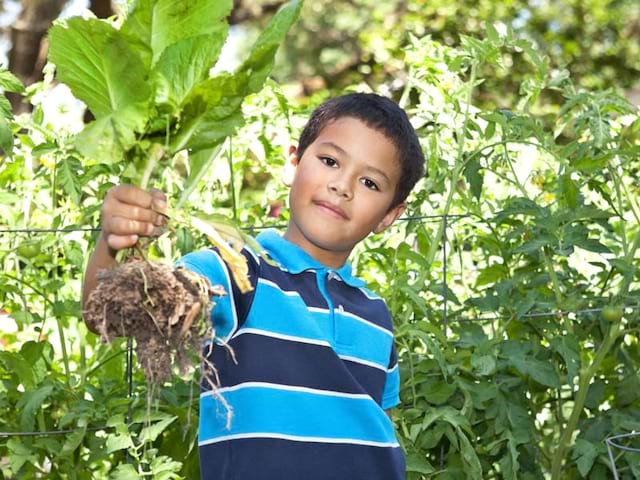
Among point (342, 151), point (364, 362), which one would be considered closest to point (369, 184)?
point (342, 151)

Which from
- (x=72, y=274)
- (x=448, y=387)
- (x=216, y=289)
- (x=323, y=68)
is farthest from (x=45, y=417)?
(x=323, y=68)

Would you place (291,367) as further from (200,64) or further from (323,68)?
(323,68)

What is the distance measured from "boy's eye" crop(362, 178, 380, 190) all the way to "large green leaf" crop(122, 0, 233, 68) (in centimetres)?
50

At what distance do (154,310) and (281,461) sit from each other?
46cm

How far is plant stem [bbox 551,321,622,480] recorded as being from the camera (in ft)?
8.46

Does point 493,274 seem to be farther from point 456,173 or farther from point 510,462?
point 510,462

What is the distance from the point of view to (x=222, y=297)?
1.76 metres

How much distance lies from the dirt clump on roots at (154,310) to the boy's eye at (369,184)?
21.0 inches

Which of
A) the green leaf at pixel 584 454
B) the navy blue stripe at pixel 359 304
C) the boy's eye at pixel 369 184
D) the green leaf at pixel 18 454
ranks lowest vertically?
the green leaf at pixel 18 454

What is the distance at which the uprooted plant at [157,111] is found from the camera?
1.45m

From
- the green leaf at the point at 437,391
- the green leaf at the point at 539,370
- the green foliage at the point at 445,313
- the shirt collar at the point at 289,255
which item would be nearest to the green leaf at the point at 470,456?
the green foliage at the point at 445,313

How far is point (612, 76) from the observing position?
1154cm

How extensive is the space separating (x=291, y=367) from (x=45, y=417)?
89cm

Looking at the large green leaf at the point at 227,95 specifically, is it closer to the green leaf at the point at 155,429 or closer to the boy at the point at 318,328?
the boy at the point at 318,328
